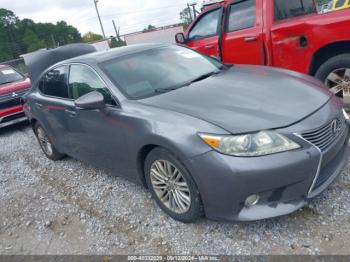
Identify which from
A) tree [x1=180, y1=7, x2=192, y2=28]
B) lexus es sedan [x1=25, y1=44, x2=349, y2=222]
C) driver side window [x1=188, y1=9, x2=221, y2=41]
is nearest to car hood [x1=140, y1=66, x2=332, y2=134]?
lexus es sedan [x1=25, y1=44, x2=349, y2=222]

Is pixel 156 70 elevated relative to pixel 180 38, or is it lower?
lower

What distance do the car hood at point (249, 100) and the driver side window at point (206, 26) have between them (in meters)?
2.36

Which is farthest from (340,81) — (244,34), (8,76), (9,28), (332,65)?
(9,28)

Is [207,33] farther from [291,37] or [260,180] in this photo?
[260,180]

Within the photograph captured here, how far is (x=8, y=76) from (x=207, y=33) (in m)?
5.92

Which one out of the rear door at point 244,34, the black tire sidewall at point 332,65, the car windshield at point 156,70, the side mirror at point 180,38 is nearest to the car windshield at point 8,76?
the side mirror at point 180,38

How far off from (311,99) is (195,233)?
1522 millimetres

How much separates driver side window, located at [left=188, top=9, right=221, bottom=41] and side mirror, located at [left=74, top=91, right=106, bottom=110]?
3041 millimetres

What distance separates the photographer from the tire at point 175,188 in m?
2.71

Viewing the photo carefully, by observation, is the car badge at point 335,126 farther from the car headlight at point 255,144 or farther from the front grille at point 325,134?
the car headlight at point 255,144

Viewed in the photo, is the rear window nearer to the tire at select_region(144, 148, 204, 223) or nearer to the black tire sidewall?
the black tire sidewall

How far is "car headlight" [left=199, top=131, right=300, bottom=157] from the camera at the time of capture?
2420mm

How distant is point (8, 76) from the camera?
29.3 feet

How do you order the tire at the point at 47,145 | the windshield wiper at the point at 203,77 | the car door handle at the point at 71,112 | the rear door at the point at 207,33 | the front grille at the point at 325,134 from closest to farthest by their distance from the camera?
the front grille at the point at 325,134, the windshield wiper at the point at 203,77, the car door handle at the point at 71,112, the tire at the point at 47,145, the rear door at the point at 207,33
